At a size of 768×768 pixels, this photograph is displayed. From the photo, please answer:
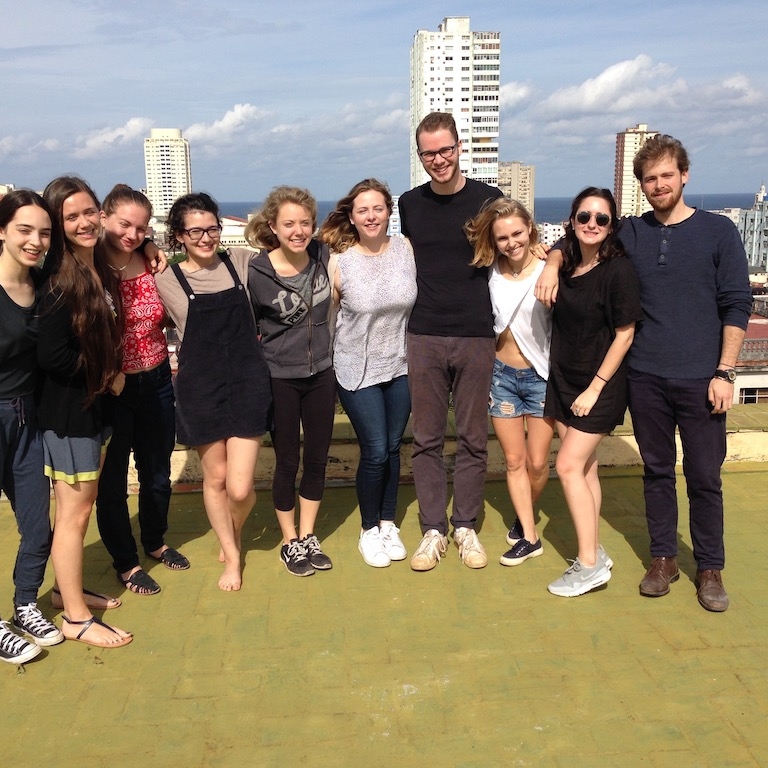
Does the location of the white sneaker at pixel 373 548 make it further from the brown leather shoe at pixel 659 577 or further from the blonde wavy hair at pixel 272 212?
the blonde wavy hair at pixel 272 212

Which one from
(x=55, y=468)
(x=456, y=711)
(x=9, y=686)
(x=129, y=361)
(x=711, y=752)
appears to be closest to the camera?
(x=711, y=752)

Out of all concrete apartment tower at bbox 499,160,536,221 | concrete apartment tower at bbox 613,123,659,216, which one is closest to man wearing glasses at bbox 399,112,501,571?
concrete apartment tower at bbox 613,123,659,216

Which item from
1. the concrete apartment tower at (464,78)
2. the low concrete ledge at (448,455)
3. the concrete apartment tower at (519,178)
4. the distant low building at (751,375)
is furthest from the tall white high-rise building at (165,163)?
the low concrete ledge at (448,455)

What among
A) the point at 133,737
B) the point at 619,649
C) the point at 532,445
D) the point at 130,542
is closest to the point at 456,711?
the point at 619,649

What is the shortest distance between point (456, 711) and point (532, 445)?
144 centimetres

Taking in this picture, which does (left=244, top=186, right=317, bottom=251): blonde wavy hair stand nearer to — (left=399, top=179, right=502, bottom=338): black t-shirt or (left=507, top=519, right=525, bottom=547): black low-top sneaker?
(left=399, top=179, right=502, bottom=338): black t-shirt

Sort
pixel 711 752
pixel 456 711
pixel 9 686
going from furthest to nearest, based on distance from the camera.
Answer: pixel 9 686 → pixel 456 711 → pixel 711 752

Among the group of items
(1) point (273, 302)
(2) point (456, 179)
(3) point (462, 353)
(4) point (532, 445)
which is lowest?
(4) point (532, 445)

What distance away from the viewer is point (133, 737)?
8.28 ft

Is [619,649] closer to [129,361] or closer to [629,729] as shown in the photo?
[629,729]

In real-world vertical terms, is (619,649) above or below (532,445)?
below

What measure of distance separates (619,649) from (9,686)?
229 cm

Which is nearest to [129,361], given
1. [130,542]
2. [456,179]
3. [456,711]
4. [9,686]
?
[130,542]

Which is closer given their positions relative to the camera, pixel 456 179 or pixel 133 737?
pixel 133 737
